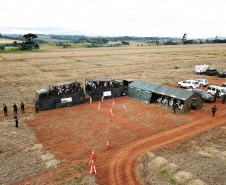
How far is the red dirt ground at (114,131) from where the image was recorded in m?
13.3

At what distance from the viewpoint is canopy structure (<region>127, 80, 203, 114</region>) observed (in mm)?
23016

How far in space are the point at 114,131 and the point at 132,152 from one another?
405 cm

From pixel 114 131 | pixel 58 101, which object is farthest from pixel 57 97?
pixel 114 131

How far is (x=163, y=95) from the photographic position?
26.1m

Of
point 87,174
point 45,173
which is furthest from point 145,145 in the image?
point 45,173

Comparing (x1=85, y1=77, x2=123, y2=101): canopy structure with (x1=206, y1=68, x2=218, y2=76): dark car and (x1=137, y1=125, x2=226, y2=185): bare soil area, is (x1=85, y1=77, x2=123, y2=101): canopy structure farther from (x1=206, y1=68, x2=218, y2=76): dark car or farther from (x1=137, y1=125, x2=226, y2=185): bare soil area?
(x1=206, y1=68, x2=218, y2=76): dark car

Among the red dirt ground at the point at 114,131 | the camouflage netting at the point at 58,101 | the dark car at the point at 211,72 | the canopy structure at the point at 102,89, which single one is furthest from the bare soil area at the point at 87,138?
the dark car at the point at 211,72

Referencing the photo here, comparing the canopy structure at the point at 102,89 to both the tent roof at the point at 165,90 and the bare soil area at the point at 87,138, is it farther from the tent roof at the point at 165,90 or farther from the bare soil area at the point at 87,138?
the tent roof at the point at 165,90

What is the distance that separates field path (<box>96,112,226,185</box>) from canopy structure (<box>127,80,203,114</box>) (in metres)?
3.00

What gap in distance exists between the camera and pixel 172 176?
12.1 meters

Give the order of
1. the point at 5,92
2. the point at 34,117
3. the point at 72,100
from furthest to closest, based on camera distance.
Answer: the point at 5,92 < the point at 72,100 < the point at 34,117

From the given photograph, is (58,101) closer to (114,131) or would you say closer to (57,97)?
(57,97)

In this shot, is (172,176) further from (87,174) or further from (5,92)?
(5,92)

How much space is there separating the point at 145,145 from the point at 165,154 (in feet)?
6.43
